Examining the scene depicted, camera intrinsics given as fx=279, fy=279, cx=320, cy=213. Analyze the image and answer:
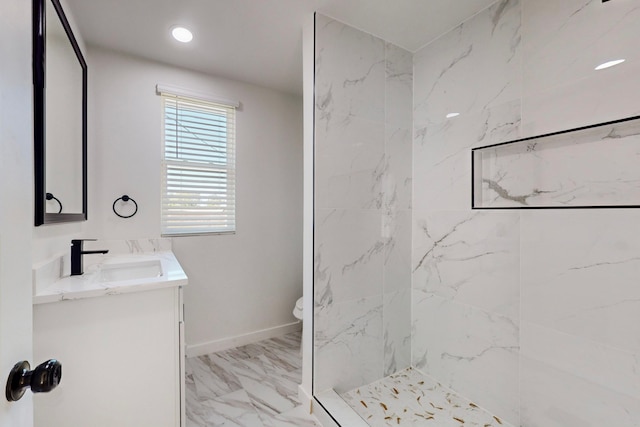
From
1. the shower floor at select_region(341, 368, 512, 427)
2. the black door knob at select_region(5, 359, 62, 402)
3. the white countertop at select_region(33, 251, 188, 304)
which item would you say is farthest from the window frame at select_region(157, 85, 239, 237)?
the black door knob at select_region(5, 359, 62, 402)

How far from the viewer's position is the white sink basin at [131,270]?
1762mm

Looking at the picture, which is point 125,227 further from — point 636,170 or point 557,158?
point 636,170

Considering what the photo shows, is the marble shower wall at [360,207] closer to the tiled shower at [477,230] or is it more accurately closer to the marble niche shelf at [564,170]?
the tiled shower at [477,230]

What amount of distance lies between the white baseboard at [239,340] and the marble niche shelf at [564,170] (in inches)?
82.2

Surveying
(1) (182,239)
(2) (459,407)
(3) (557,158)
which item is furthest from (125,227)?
(3) (557,158)

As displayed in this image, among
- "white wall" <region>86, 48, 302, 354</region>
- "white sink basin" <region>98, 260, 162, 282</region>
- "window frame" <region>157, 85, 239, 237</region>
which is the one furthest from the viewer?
"window frame" <region>157, 85, 239, 237</region>

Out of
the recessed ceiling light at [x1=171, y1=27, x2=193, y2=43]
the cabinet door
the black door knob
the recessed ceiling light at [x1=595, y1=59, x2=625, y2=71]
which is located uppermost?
the recessed ceiling light at [x1=171, y1=27, x2=193, y2=43]

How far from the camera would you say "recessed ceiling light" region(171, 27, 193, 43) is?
1.88 meters

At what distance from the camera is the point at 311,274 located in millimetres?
1744

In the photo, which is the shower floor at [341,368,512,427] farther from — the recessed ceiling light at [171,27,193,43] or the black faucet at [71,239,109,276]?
the recessed ceiling light at [171,27,193,43]

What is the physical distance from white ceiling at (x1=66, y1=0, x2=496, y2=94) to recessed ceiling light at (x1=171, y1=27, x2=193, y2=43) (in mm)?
38

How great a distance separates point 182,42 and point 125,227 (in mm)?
1434

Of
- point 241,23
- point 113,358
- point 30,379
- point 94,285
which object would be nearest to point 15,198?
point 30,379

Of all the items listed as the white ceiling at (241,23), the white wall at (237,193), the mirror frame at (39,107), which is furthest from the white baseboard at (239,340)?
the white ceiling at (241,23)
